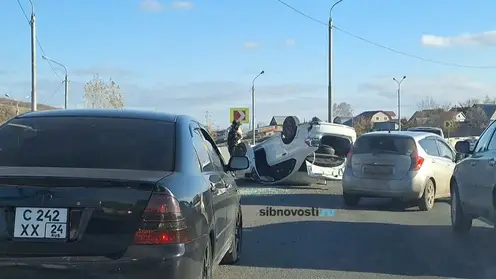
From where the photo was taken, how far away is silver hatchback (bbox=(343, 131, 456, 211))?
12.4m

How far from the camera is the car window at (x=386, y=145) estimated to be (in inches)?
496

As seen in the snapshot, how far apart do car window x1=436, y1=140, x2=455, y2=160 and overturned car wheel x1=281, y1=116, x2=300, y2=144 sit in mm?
4457

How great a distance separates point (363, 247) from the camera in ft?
27.6

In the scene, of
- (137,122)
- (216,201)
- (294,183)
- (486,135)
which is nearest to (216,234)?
(216,201)

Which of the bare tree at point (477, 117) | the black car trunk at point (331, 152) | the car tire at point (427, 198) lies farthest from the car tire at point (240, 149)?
the bare tree at point (477, 117)

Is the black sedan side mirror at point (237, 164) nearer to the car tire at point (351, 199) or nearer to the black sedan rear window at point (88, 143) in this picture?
the black sedan rear window at point (88, 143)

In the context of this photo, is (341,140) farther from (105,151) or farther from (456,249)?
(105,151)

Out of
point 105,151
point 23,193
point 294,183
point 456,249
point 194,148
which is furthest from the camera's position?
point 294,183

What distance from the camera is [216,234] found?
533 cm

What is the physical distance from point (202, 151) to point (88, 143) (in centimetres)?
114

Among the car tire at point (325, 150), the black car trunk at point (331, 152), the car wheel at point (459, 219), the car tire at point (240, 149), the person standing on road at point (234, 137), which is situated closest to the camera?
the car wheel at point (459, 219)

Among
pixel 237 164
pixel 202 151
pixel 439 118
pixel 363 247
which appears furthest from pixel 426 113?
pixel 202 151

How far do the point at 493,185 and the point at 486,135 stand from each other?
167 cm

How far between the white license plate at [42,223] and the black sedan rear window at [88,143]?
22.2 inches
